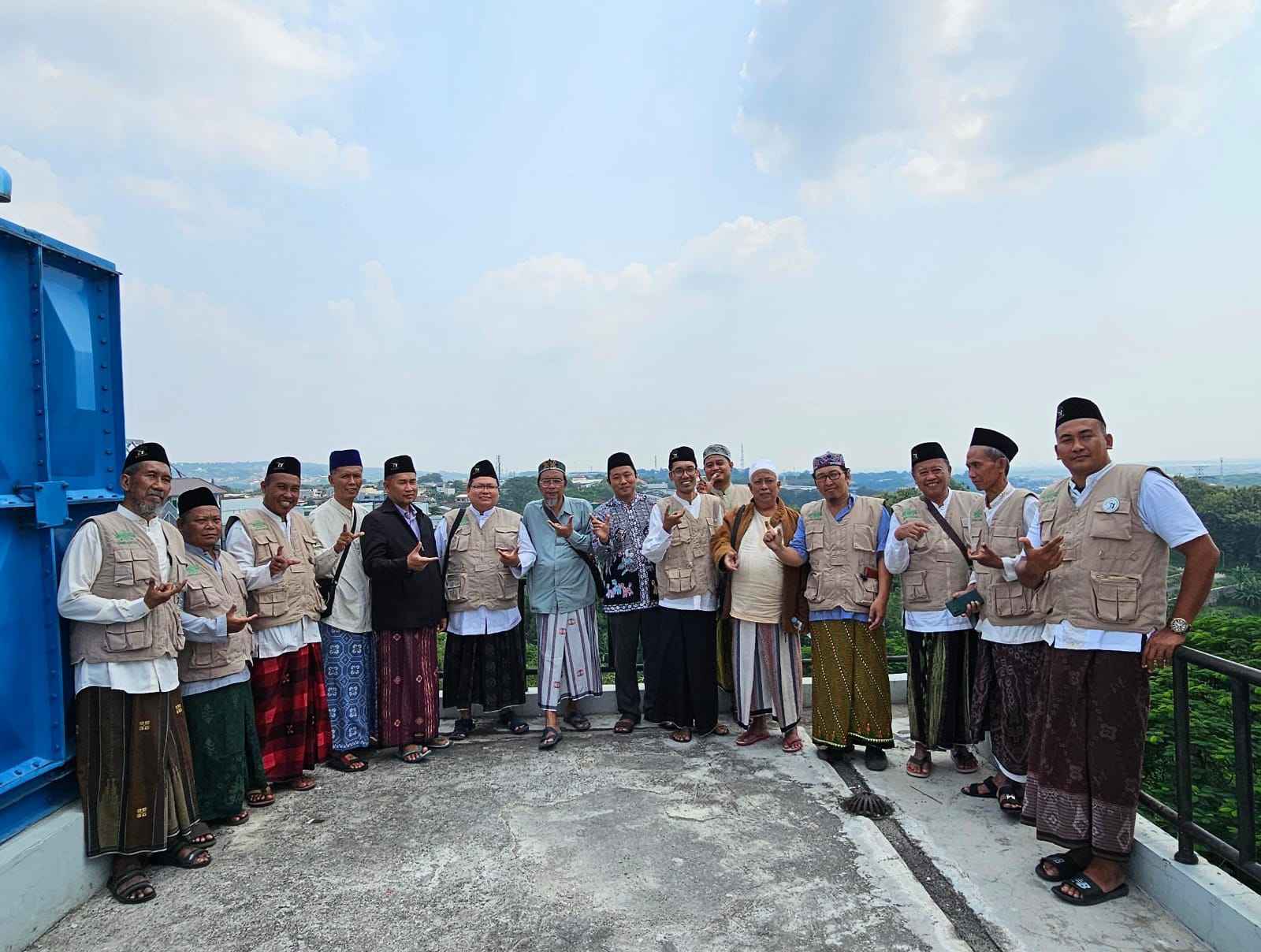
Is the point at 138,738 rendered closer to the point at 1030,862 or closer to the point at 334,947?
the point at 334,947

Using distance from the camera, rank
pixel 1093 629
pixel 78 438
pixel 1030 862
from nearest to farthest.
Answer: pixel 1093 629 < pixel 1030 862 < pixel 78 438

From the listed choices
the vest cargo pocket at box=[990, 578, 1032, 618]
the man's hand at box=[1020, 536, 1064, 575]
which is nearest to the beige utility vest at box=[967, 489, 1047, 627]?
the vest cargo pocket at box=[990, 578, 1032, 618]

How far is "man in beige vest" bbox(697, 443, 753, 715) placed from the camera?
545 cm

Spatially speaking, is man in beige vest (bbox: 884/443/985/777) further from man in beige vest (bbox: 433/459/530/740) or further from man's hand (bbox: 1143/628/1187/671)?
man in beige vest (bbox: 433/459/530/740)

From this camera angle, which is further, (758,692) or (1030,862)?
(758,692)

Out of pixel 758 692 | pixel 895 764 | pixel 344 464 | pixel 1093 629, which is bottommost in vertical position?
pixel 895 764

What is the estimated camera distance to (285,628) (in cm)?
443

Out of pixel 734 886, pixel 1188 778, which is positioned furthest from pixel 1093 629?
pixel 734 886

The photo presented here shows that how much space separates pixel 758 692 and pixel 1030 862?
1.94 meters

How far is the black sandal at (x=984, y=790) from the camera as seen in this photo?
163 inches

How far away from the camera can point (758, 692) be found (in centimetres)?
510

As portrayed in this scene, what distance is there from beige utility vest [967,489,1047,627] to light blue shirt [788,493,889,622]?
629mm

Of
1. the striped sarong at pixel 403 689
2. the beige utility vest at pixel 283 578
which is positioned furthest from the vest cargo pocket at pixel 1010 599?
the beige utility vest at pixel 283 578

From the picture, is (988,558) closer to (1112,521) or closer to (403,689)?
(1112,521)
